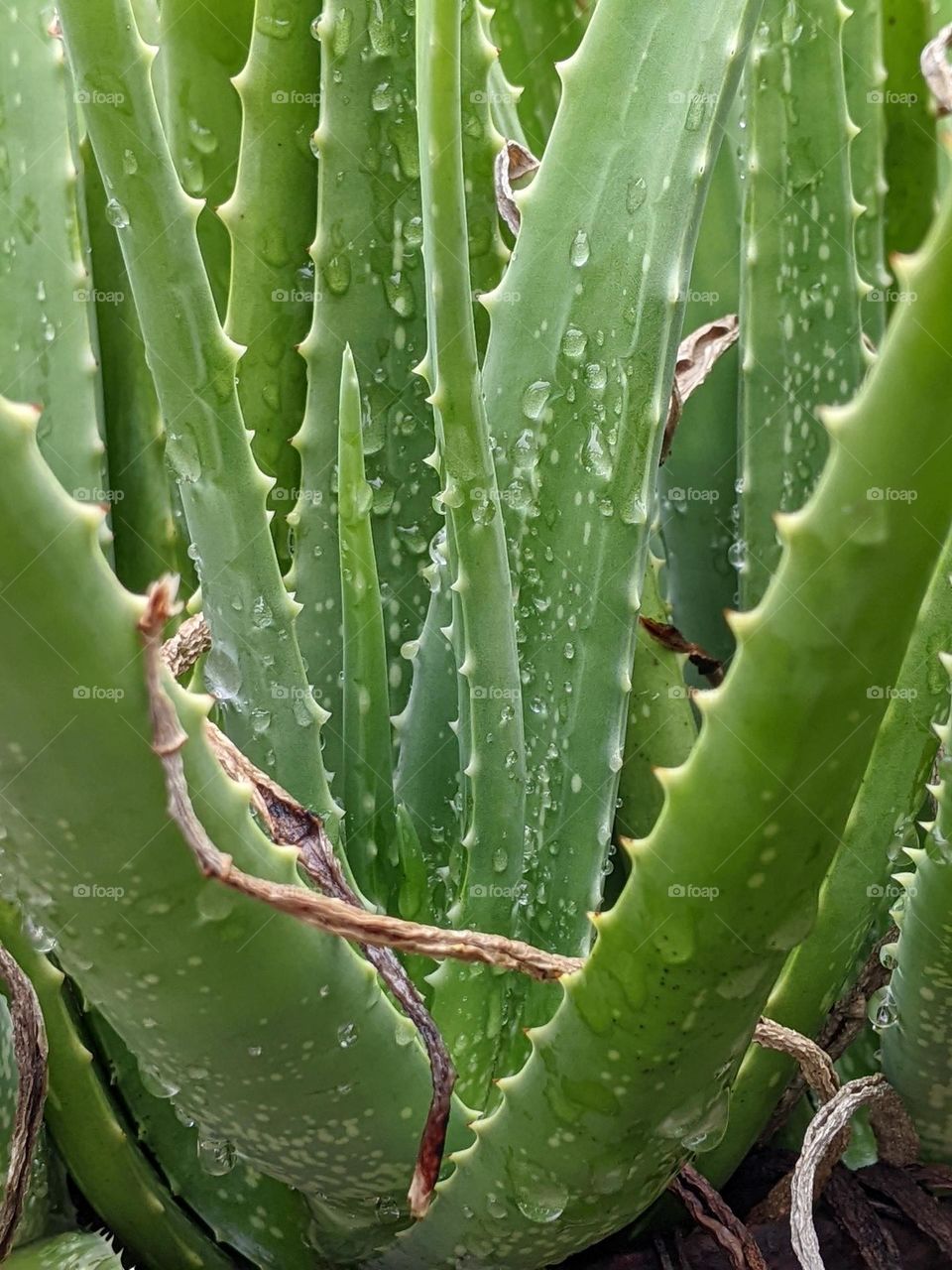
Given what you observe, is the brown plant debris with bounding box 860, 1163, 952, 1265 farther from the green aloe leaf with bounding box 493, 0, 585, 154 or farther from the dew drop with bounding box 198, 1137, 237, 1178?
the green aloe leaf with bounding box 493, 0, 585, 154

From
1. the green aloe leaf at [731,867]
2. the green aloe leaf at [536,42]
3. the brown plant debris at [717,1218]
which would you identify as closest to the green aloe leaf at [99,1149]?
the green aloe leaf at [731,867]

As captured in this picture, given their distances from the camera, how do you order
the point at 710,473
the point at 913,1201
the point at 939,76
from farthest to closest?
1. the point at 710,473
2. the point at 913,1201
3. the point at 939,76

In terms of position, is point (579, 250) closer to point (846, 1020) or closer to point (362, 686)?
point (362, 686)

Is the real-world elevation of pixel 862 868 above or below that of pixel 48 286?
below

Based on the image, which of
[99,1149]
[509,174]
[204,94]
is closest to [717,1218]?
[99,1149]

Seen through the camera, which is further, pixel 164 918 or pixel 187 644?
pixel 187 644

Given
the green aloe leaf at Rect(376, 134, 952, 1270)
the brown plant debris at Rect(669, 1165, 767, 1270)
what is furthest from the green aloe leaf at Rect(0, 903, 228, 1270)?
the brown plant debris at Rect(669, 1165, 767, 1270)
